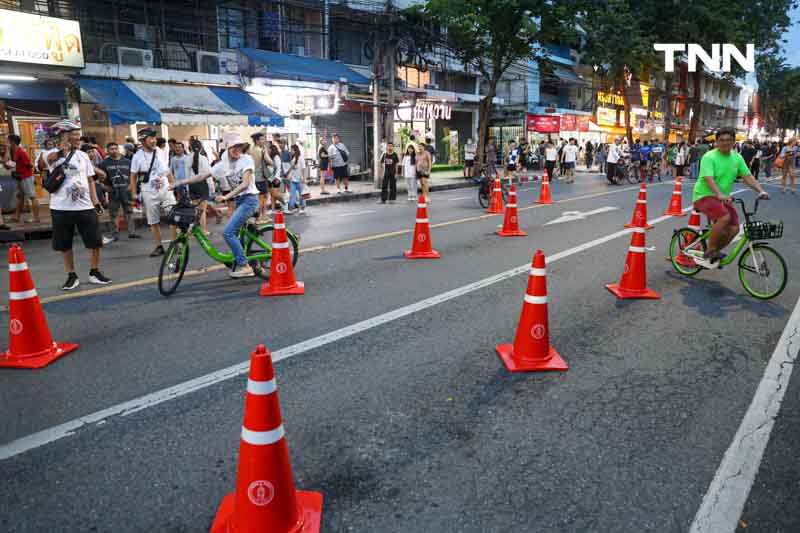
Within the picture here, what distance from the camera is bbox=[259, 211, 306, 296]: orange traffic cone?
6.84 m

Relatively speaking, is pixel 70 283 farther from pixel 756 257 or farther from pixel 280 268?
pixel 756 257

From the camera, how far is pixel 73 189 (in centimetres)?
704

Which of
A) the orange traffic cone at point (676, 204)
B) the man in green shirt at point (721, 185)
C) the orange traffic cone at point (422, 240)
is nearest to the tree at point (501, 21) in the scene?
the orange traffic cone at point (676, 204)

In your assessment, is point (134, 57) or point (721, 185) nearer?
point (721, 185)

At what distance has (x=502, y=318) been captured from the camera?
5.89 meters

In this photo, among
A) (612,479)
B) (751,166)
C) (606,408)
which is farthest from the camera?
(751,166)

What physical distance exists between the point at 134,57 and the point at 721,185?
58.6ft

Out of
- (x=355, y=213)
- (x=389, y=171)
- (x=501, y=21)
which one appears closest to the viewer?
(x=355, y=213)

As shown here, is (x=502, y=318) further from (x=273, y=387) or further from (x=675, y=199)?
(x=675, y=199)

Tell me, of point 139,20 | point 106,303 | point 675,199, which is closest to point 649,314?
point 106,303

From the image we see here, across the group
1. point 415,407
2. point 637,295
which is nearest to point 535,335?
point 415,407

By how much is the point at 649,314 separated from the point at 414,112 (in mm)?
20390

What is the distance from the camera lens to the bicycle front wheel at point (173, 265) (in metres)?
6.83

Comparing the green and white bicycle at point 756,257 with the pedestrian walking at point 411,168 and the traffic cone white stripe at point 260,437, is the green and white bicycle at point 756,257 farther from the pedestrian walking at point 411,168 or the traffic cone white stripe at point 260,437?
the pedestrian walking at point 411,168
